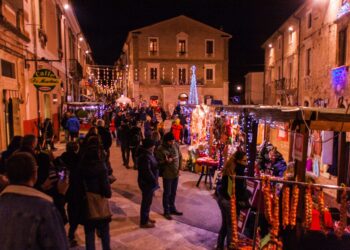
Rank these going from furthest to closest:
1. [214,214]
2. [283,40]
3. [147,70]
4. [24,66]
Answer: [147,70] < [283,40] < [24,66] < [214,214]

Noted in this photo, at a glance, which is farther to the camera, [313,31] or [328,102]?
[313,31]

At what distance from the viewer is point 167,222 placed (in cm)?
638

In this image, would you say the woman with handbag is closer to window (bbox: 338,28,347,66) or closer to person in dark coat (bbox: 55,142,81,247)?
person in dark coat (bbox: 55,142,81,247)

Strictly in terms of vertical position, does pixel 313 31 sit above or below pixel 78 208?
above

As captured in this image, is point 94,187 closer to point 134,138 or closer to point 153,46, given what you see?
point 134,138

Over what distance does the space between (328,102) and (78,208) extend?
1268 cm

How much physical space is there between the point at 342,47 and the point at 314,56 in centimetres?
368

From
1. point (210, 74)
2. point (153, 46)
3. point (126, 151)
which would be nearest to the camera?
point (126, 151)

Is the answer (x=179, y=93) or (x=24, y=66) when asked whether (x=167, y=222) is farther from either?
(x=179, y=93)

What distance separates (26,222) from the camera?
2.27 meters

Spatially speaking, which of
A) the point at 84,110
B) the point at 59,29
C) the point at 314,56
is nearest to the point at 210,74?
the point at 314,56

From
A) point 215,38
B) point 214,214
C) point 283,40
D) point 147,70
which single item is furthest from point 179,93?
point 214,214

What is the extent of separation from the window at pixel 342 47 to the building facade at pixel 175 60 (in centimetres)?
2475

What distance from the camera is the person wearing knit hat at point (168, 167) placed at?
6.55 m
